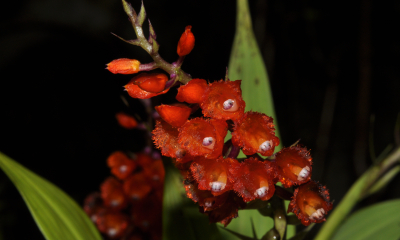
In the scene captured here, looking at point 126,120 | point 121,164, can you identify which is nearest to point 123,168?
point 121,164

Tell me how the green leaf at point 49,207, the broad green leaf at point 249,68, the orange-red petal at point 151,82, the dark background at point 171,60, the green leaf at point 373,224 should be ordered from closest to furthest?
1. the orange-red petal at point 151,82
2. the green leaf at point 49,207
3. the green leaf at point 373,224
4. the broad green leaf at point 249,68
5. the dark background at point 171,60

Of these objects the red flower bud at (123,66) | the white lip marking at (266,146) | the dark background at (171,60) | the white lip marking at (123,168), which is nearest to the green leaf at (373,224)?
the white lip marking at (266,146)

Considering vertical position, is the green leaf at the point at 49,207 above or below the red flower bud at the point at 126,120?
below

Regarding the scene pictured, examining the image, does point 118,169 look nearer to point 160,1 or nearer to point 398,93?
point 160,1

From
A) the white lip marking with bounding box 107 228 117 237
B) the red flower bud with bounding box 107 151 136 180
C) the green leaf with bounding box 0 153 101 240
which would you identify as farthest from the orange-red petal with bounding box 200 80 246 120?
the white lip marking with bounding box 107 228 117 237

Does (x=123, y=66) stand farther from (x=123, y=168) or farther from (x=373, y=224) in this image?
(x=373, y=224)

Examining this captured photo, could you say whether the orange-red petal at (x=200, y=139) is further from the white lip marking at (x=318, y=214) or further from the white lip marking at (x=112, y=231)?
the white lip marking at (x=112, y=231)

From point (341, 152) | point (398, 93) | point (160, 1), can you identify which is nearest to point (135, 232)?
point (160, 1)
